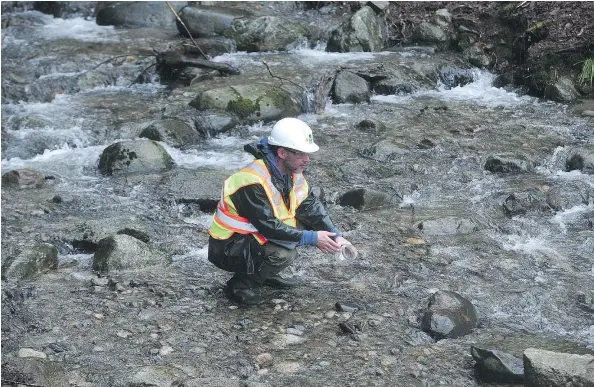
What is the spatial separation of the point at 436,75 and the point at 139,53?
5.61m

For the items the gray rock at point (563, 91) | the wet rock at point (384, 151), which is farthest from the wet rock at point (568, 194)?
the gray rock at point (563, 91)

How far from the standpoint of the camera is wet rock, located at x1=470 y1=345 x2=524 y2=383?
5316mm

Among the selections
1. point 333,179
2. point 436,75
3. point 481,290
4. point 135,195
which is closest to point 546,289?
point 481,290

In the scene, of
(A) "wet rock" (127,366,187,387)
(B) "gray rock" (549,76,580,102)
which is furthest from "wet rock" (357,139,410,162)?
(A) "wet rock" (127,366,187,387)

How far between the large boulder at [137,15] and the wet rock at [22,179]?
8.06 m

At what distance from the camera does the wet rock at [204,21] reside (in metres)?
16.0

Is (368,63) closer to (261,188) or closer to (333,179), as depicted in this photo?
(333,179)

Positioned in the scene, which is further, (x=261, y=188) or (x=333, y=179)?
(x=333, y=179)

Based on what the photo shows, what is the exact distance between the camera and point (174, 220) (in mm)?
8547

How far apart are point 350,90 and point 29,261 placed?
6819 millimetres

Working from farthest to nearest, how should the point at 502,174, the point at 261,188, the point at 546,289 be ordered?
the point at 502,174
the point at 546,289
the point at 261,188

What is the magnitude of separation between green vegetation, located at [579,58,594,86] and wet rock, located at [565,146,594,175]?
9.80 feet

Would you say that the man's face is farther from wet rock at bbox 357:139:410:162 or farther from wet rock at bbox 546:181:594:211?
wet rock at bbox 357:139:410:162

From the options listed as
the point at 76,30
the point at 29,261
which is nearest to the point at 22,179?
the point at 29,261
